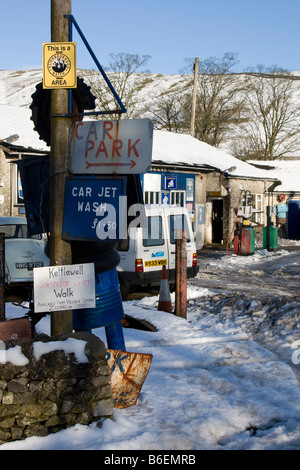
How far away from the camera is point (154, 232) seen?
11.6 m

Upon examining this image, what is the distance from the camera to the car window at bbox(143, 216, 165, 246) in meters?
11.4

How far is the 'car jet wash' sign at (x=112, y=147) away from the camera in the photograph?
4301mm

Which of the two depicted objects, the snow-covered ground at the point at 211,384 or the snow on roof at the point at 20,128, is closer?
the snow-covered ground at the point at 211,384

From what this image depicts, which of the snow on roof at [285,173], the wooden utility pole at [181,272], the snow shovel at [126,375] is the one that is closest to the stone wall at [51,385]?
the snow shovel at [126,375]

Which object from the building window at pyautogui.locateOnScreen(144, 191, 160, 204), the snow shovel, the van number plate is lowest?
the snow shovel

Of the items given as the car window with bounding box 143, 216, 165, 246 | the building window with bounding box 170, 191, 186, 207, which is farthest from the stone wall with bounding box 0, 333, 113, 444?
the building window with bounding box 170, 191, 186, 207

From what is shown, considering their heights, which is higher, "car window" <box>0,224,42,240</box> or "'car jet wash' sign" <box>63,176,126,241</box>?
"'car jet wash' sign" <box>63,176,126,241</box>

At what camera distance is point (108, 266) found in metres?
5.01

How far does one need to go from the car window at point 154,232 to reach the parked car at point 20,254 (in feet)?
7.36

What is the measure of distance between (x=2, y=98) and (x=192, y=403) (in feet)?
424

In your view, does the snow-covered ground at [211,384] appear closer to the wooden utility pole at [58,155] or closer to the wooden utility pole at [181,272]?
the wooden utility pole at [181,272]

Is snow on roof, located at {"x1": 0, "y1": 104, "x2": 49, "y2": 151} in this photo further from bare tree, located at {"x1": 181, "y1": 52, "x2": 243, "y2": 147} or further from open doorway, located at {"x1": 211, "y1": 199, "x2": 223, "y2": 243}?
bare tree, located at {"x1": 181, "y1": 52, "x2": 243, "y2": 147}

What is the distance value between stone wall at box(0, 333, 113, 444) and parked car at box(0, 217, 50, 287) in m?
5.93

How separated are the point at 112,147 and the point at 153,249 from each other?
7077 mm
